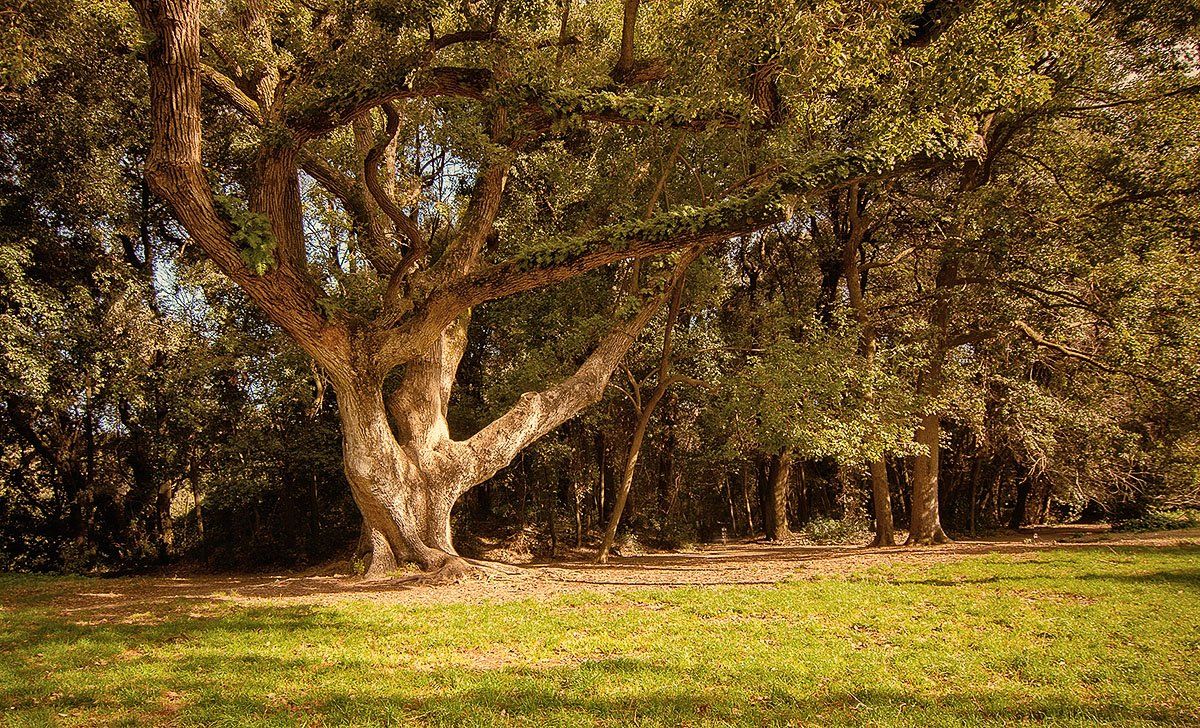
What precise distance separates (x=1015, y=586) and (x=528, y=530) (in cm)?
1210

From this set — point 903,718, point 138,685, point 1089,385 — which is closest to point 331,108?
point 138,685

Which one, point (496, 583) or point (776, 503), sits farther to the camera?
point (776, 503)

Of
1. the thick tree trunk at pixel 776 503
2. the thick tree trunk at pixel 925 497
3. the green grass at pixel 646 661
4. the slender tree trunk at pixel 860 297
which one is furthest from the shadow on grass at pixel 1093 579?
the thick tree trunk at pixel 776 503

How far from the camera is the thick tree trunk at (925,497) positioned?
1428 centimetres

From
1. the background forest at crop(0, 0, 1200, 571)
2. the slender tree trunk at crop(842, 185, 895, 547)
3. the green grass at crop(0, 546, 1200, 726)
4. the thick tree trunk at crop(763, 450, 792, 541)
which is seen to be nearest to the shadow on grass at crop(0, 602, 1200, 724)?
the green grass at crop(0, 546, 1200, 726)

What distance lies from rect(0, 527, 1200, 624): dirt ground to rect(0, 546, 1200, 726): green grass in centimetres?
67

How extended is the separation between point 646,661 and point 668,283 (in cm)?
863

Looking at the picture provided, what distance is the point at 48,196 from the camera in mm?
12570

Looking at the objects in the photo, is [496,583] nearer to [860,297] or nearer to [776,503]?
[860,297]

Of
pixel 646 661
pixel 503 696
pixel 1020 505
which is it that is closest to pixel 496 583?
pixel 646 661

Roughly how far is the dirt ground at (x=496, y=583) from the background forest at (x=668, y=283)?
2030mm

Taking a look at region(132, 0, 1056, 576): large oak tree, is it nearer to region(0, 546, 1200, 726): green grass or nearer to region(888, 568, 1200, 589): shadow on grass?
region(0, 546, 1200, 726): green grass

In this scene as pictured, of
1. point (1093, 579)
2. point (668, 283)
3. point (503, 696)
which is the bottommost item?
point (1093, 579)

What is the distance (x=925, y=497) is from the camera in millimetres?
14750
